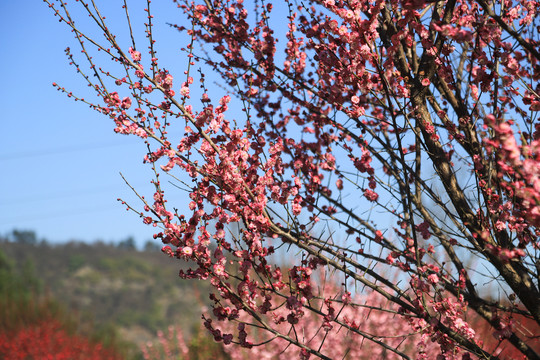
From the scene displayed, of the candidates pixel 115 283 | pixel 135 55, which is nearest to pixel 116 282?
pixel 115 283

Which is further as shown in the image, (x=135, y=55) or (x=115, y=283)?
(x=115, y=283)

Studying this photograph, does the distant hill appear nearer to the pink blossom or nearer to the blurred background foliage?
the blurred background foliage

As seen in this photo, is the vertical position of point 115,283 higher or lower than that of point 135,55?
higher

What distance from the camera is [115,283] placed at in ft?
209

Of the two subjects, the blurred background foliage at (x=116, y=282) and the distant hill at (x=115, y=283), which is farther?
the distant hill at (x=115, y=283)

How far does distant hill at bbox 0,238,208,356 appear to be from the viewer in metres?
57.5

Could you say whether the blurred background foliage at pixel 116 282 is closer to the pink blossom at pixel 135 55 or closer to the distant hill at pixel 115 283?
the distant hill at pixel 115 283

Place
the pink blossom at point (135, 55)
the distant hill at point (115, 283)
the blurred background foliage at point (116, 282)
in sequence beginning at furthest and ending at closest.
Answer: the distant hill at point (115, 283), the blurred background foliage at point (116, 282), the pink blossom at point (135, 55)

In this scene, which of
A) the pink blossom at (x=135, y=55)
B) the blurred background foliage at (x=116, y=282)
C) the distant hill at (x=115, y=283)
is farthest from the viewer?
the distant hill at (x=115, y=283)

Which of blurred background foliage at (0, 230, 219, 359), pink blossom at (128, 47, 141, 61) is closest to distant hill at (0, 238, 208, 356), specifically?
blurred background foliage at (0, 230, 219, 359)

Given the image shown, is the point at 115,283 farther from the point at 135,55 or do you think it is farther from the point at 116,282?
the point at 135,55

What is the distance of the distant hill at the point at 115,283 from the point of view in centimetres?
5747

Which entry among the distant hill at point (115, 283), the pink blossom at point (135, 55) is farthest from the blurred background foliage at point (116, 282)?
the pink blossom at point (135, 55)

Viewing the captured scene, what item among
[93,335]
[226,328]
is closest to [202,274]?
[226,328]
